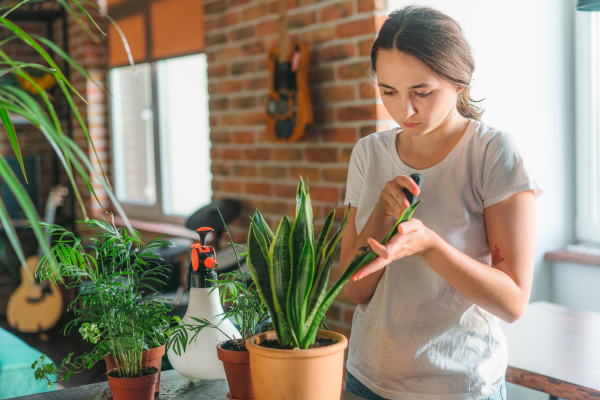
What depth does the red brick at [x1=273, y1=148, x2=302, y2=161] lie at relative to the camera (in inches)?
93.2

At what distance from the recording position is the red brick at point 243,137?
2.69 metres

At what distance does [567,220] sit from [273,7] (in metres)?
1.55

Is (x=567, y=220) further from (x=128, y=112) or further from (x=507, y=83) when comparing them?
(x=128, y=112)

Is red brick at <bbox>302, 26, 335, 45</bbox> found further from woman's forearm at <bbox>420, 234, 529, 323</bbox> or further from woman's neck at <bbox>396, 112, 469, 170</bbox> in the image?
woman's forearm at <bbox>420, 234, 529, 323</bbox>

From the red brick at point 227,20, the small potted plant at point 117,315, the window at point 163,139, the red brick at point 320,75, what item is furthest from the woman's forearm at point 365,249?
the window at point 163,139

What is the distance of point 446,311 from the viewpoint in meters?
1.13

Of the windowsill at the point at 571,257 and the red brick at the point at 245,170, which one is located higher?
the red brick at the point at 245,170

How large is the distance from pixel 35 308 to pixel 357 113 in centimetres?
287

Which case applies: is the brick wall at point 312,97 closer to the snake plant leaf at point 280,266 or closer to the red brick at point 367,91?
the red brick at point 367,91

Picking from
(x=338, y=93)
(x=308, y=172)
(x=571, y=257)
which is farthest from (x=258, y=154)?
(x=571, y=257)

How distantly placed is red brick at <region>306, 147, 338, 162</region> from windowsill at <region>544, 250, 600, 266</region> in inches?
39.7

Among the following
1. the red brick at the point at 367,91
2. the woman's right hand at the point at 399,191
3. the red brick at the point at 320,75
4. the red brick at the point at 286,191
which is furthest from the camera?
the red brick at the point at 286,191

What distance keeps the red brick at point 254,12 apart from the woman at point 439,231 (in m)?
1.48

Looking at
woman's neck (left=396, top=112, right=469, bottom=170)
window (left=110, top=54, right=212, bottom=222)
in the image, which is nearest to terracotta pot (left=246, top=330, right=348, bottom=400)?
woman's neck (left=396, top=112, right=469, bottom=170)
